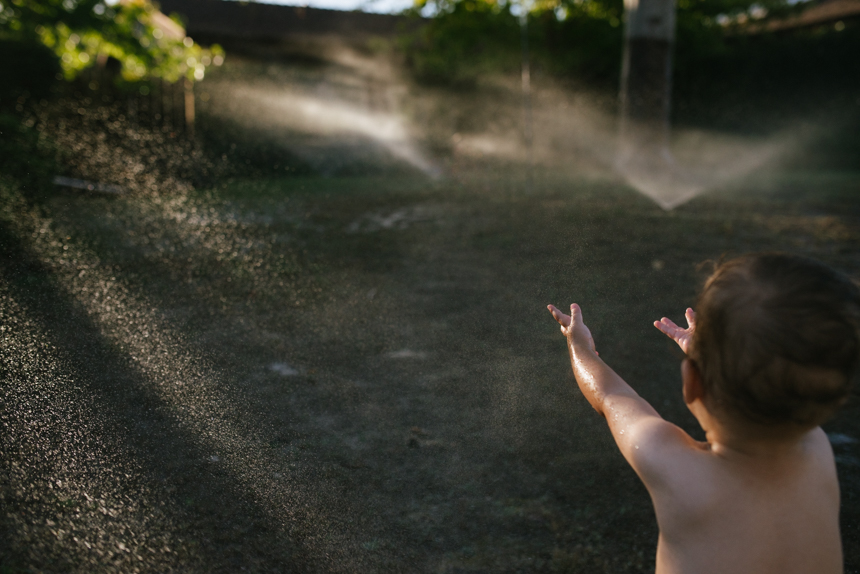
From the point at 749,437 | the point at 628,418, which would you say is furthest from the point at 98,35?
the point at 749,437

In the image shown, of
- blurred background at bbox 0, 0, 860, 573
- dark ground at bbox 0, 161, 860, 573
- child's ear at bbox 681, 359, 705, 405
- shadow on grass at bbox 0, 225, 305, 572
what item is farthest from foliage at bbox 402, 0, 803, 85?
child's ear at bbox 681, 359, 705, 405

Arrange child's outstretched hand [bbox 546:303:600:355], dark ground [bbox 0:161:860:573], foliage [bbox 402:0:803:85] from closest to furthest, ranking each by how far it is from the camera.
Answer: child's outstretched hand [bbox 546:303:600:355]
dark ground [bbox 0:161:860:573]
foliage [bbox 402:0:803:85]

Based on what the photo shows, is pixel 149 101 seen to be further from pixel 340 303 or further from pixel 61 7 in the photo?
pixel 340 303

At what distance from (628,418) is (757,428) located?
25 centimetres

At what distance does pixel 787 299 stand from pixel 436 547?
3.52 ft

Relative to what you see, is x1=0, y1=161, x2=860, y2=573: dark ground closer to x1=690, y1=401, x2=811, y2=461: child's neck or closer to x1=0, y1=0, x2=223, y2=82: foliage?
x1=690, y1=401, x2=811, y2=461: child's neck

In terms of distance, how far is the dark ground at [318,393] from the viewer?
5.33 ft

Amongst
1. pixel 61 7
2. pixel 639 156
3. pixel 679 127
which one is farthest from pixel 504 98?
pixel 61 7

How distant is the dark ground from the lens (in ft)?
5.33

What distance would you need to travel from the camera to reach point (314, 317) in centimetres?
294

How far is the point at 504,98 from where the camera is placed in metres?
12.5

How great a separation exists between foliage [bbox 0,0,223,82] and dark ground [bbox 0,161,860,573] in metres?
4.03

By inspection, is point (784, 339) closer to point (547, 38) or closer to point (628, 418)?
point (628, 418)

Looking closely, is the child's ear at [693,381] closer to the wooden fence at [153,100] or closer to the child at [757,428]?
the child at [757,428]
